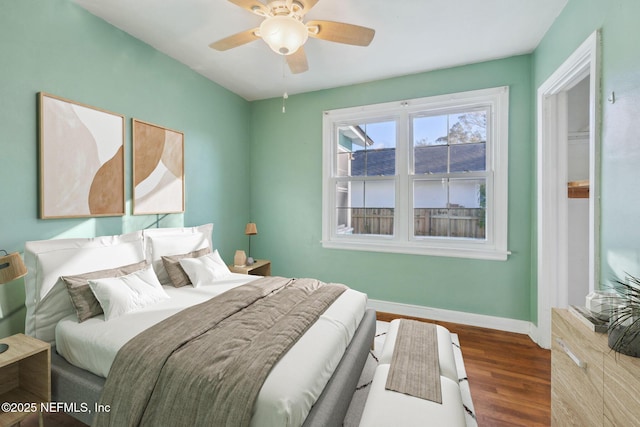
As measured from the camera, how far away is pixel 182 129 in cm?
307

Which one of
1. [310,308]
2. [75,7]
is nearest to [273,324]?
[310,308]

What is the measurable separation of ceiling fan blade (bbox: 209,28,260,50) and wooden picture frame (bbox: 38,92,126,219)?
3.80 ft

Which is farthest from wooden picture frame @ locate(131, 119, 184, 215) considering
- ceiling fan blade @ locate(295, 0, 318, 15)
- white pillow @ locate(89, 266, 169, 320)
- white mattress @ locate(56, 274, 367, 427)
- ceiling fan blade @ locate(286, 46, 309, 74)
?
ceiling fan blade @ locate(295, 0, 318, 15)

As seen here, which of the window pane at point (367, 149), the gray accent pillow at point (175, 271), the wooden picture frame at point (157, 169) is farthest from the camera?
the window pane at point (367, 149)

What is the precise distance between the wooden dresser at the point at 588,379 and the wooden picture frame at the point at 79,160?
10.7ft

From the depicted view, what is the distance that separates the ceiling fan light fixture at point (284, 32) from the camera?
1699 millimetres

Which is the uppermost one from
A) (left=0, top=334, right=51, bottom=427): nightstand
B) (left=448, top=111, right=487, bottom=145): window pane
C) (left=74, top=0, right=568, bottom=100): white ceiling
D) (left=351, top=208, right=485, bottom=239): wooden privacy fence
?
(left=74, top=0, right=568, bottom=100): white ceiling

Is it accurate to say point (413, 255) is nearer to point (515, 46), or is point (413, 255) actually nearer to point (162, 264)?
point (515, 46)

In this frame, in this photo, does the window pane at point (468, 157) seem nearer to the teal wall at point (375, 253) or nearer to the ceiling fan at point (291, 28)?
the teal wall at point (375, 253)

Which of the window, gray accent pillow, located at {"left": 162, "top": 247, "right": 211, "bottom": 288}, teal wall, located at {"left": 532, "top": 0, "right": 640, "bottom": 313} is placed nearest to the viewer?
teal wall, located at {"left": 532, "top": 0, "right": 640, "bottom": 313}

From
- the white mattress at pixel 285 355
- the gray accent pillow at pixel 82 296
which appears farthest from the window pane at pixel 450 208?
the gray accent pillow at pixel 82 296

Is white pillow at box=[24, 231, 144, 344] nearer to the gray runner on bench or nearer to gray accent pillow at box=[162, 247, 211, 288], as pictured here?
gray accent pillow at box=[162, 247, 211, 288]

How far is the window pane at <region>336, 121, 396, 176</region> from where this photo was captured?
351 cm

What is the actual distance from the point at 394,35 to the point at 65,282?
3.21 m
